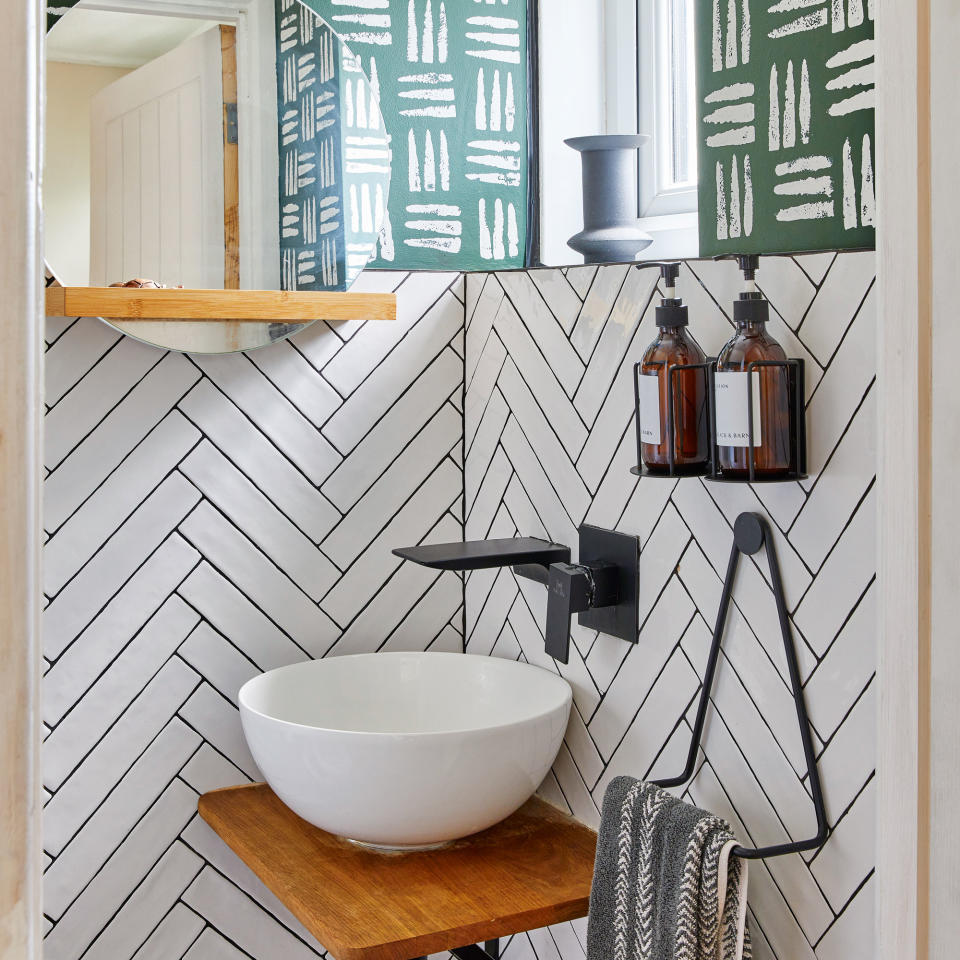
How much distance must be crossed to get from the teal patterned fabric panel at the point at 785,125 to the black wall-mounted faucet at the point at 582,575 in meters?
0.41

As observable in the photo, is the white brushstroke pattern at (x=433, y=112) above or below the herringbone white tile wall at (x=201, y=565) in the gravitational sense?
above

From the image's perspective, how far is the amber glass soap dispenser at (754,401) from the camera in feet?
3.40

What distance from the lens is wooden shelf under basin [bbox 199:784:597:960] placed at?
3.82 ft

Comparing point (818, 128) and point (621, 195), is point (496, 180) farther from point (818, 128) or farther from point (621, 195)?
point (818, 128)

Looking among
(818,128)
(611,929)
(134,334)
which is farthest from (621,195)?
(611,929)

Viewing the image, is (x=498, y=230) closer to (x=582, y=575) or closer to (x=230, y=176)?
(x=230, y=176)

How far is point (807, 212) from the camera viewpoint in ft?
3.73

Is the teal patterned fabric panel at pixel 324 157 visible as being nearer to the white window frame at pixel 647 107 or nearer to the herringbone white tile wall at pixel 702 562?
the herringbone white tile wall at pixel 702 562

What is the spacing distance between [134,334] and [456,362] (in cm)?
53

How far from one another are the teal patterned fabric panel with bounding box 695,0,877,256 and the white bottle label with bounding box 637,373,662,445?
0.69ft

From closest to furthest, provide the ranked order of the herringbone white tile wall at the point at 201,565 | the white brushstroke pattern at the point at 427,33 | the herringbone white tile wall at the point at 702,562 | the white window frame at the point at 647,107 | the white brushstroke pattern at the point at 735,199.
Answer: the herringbone white tile wall at the point at 702,562, the white brushstroke pattern at the point at 735,199, the herringbone white tile wall at the point at 201,565, the white window frame at the point at 647,107, the white brushstroke pattern at the point at 427,33

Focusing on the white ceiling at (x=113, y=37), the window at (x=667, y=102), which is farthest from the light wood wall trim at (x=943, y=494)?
the white ceiling at (x=113, y=37)

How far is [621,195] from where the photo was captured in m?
1.58

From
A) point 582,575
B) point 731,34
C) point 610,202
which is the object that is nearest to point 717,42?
point 731,34
